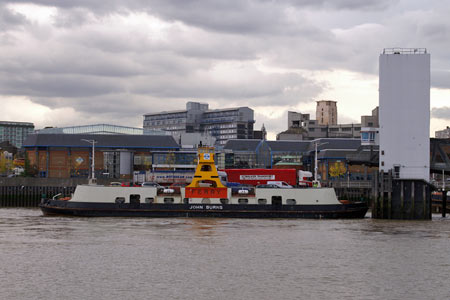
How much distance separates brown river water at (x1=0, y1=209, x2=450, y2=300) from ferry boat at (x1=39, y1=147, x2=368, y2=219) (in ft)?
18.1

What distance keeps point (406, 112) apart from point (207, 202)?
772 inches

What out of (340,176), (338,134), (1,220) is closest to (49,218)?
(1,220)

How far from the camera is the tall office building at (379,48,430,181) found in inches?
2411

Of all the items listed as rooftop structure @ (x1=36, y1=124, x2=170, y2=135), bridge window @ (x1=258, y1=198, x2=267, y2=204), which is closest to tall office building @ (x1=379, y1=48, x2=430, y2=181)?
bridge window @ (x1=258, y1=198, x2=267, y2=204)

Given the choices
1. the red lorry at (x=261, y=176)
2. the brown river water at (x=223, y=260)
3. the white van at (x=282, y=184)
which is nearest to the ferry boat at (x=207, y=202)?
the white van at (x=282, y=184)

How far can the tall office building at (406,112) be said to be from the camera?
2411 inches

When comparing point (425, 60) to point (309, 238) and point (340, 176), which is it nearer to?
point (309, 238)

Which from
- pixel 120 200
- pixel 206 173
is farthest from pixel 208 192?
pixel 120 200

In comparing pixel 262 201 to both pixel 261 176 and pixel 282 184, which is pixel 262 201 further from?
pixel 261 176

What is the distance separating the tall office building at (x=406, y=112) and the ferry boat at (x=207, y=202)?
5885mm

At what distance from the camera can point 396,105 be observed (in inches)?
2421

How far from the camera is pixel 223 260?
3875 centimetres

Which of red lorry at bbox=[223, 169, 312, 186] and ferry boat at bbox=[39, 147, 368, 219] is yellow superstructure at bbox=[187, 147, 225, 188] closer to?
ferry boat at bbox=[39, 147, 368, 219]

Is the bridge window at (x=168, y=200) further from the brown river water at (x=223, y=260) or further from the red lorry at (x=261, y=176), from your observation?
the red lorry at (x=261, y=176)
